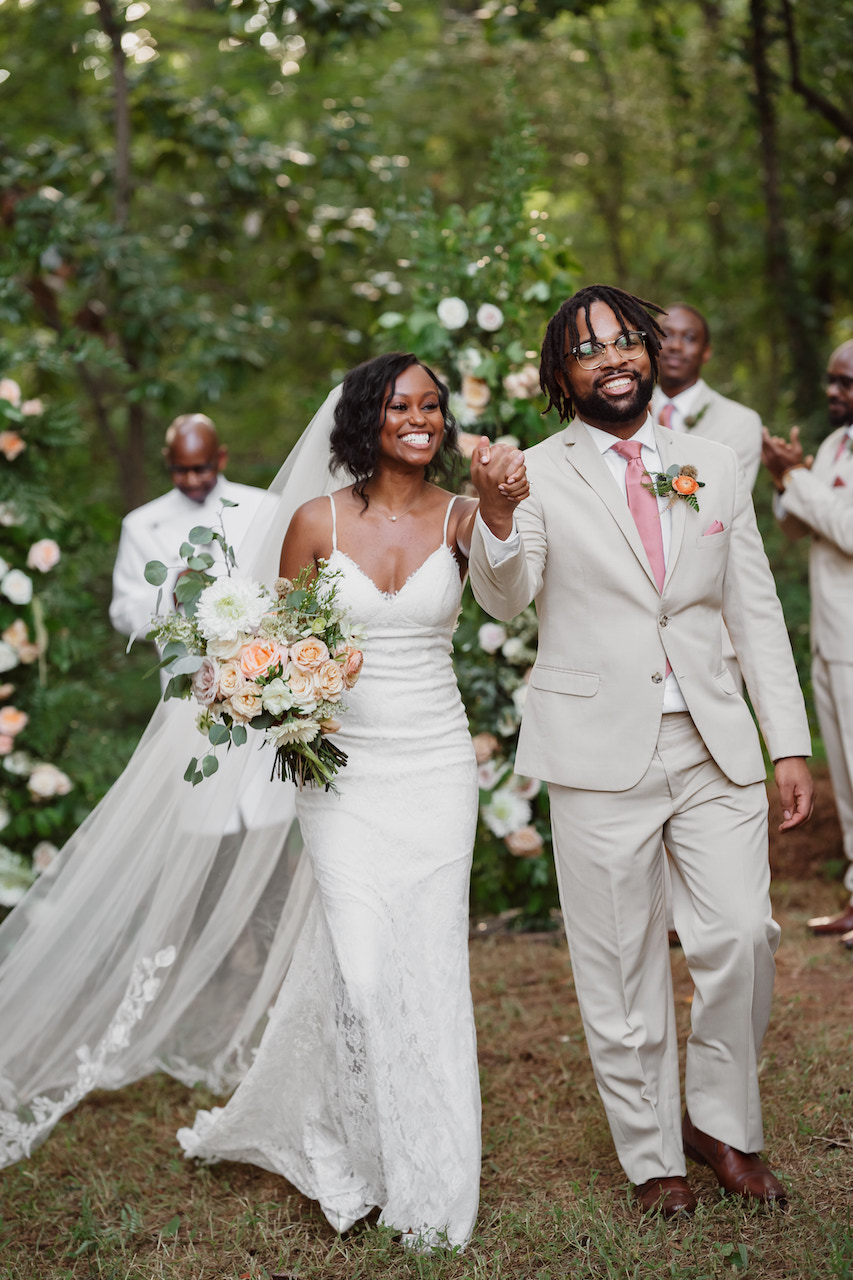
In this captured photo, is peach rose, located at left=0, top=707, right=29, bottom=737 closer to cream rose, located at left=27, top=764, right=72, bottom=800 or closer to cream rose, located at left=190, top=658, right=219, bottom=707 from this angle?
cream rose, located at left=27, top=764, right=72, bottom=800

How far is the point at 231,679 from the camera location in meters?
3.67

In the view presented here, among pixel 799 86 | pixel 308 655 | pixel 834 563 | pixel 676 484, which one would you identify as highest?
pixel 799 86

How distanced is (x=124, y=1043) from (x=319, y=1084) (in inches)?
32.9

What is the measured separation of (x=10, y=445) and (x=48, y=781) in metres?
1.82

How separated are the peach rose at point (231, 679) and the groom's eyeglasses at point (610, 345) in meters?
1.39

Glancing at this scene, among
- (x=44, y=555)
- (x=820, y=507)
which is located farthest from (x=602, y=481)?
(x=44, y=555)

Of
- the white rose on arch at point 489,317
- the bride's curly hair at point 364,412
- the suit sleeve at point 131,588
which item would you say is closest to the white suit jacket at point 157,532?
the suit sleeve at point 131,588

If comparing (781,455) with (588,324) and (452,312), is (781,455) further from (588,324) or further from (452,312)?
(588,324)

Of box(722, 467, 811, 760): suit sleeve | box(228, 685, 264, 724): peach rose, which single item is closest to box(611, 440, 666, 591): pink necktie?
box(722, 467, 811, 760): suit sleeve

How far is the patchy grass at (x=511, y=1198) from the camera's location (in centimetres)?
360

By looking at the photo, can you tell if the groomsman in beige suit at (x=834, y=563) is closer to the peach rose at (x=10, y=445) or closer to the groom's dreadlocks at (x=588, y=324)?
the groom's dreadlocks at (x=588, y=324)

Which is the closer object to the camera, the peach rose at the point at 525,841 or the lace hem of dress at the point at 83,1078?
the lace hem of dress at the point at 83,1078

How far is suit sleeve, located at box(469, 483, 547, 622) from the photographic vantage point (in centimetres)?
350

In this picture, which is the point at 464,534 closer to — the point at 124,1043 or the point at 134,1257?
the point at 124,1043
